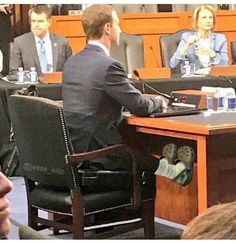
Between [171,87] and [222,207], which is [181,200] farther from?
[222,207]

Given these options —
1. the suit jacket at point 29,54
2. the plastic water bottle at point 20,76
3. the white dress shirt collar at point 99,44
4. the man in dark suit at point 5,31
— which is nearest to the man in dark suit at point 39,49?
the suit jacket at point 29,54

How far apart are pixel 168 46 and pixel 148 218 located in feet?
10.2

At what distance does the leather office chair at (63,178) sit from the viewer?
9.86 feet

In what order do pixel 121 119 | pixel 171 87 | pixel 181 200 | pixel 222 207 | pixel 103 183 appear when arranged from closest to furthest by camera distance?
pixel 222 207 → pixel 103 183 → pixel 121 119 → pixel 181 200 → pixel 171 87

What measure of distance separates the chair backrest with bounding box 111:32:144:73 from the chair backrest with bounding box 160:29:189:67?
0.18m

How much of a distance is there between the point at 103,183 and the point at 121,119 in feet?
1.16

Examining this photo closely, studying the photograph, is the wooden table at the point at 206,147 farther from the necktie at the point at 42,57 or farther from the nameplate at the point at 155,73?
the necktie at the point at 42,57

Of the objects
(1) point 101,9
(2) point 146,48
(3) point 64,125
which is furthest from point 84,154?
(2) point 146,48

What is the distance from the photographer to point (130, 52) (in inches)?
245

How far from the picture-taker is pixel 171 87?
496 centimetres

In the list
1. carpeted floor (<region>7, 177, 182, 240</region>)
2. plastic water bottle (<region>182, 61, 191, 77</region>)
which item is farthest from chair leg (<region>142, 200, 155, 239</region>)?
plastic water bottle (<region>182, 61, 191, 77</region>)

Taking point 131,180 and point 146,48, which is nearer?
point 131,180

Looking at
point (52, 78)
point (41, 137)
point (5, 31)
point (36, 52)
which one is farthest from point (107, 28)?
point (5, 31)

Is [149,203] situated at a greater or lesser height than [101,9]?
lesser
